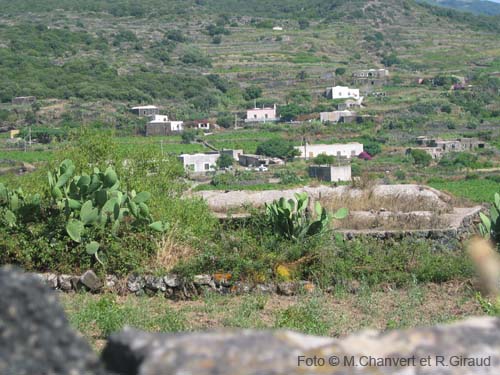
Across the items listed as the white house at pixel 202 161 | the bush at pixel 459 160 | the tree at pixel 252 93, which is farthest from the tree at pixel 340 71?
the white house at pixel 202 161

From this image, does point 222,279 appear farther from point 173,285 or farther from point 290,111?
point 290,111

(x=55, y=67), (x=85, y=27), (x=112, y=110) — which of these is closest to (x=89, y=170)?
(x=112, y=110)

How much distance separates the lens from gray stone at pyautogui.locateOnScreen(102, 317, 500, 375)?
2211mm

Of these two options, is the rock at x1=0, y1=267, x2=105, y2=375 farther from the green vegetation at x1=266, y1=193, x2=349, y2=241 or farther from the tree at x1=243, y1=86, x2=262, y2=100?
the tree at x1=243, y1=86, x2=262, y2=100

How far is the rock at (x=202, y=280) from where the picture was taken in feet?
26.5

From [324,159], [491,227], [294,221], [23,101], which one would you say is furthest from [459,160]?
[294,221]

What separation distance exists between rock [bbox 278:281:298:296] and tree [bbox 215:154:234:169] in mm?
48873

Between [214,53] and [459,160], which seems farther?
[214,53]

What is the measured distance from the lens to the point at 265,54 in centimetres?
10894

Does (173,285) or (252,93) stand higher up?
(173,285)

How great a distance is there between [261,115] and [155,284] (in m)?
76.4

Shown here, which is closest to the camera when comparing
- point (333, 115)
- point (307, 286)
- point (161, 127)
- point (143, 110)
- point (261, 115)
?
point (307, 286)

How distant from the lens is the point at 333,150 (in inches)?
2530

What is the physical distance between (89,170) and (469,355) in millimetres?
9158
